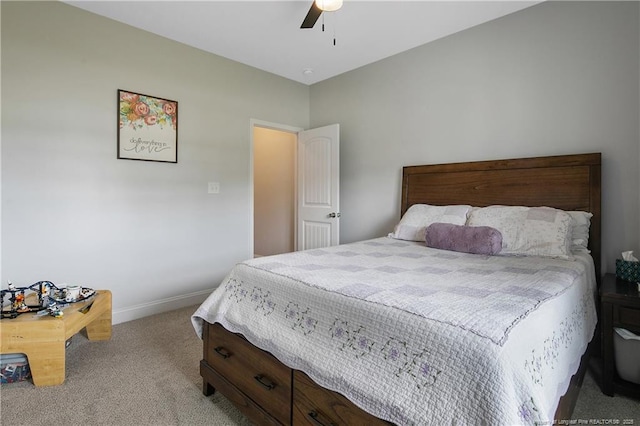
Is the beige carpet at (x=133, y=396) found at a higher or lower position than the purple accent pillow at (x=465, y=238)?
lower

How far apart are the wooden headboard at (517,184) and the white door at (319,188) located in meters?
0.86

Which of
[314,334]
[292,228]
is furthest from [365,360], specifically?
[292,228]

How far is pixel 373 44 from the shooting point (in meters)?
3.14

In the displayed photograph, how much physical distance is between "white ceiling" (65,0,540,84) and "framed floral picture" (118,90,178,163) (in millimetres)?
644

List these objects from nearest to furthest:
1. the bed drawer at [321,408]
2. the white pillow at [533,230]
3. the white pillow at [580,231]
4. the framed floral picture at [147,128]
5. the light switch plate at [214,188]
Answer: the bed drawer at [321,408]
the white pillow at [533,230]
the white pillow at [580,231]
the framed floral picture at [147,128]
the light switch plate at [214,188]

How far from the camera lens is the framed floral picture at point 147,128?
9.21 feet

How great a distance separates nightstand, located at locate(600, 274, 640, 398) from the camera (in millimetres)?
1678

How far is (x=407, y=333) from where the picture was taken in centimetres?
98

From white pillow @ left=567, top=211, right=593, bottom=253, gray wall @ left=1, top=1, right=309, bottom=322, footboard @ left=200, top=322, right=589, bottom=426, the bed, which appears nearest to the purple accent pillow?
the bed

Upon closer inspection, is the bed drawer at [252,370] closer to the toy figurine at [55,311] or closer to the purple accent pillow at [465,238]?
the toy figurine at [55,311]

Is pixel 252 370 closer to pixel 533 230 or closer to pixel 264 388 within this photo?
pixel 264 388

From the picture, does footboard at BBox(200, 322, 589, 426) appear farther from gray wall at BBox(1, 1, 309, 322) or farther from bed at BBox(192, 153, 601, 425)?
gray wall at BBox(1, 1, 309, 322)

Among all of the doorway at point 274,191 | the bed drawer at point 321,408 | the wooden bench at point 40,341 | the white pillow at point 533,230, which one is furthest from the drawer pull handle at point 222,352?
the doorway at point 274,191

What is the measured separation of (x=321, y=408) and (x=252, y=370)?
45 cm
